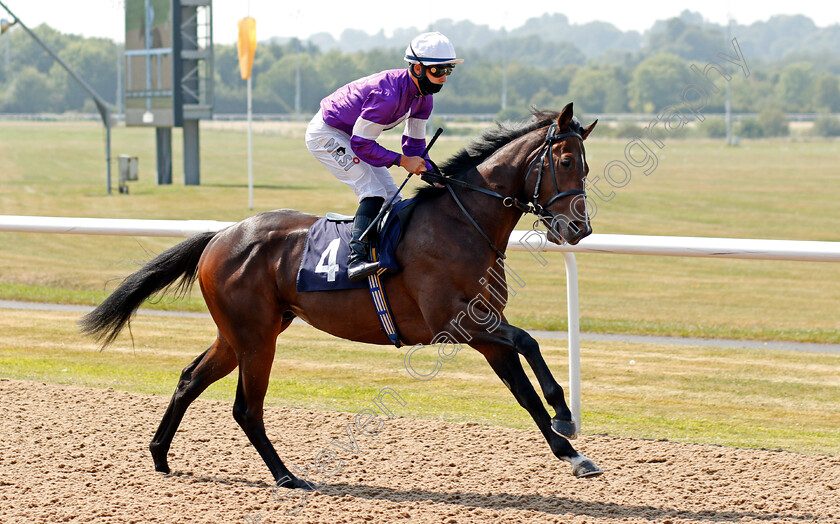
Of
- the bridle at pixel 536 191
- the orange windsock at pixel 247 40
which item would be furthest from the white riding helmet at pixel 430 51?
the orange windsock at pixel 247 40

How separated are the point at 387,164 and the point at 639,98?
8298 cm

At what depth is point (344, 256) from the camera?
161 inches

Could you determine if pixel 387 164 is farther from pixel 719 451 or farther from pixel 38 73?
pixel 38 73

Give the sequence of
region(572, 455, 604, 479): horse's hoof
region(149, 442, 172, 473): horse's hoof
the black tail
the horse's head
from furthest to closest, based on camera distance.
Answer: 1. the black tail
2. region(149, 442, 172, 473): horse's hoof
3. the horse's head
4. region(572, 455, 604, 479): horse's hoof

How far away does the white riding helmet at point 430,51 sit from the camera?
3867 mm

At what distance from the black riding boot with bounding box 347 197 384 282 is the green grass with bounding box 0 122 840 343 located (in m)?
1.60

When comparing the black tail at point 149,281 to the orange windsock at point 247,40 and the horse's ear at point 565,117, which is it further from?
the orange windsock at point 247,40

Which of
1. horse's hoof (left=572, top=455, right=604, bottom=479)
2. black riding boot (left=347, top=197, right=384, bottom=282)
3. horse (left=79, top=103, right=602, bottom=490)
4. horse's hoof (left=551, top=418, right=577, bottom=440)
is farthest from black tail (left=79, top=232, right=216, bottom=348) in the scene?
horse's hoof (left=572, top=455, right=604, bottom=479)

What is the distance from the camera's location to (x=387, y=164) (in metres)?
3.99

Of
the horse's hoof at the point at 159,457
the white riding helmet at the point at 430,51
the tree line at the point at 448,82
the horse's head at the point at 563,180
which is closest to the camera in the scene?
the horse's head at the point at 563,180

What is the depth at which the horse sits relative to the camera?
3705 mm

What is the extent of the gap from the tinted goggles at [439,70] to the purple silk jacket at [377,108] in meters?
0.09

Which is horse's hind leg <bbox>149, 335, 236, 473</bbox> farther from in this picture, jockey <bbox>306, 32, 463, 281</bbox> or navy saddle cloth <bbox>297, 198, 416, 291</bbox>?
jockey <bbox>306, 32, 463, 281</bbox>

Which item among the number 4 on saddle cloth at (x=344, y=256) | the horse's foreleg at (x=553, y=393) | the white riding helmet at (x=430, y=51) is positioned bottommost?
the horse's foreleg at (x=553, y=393)
